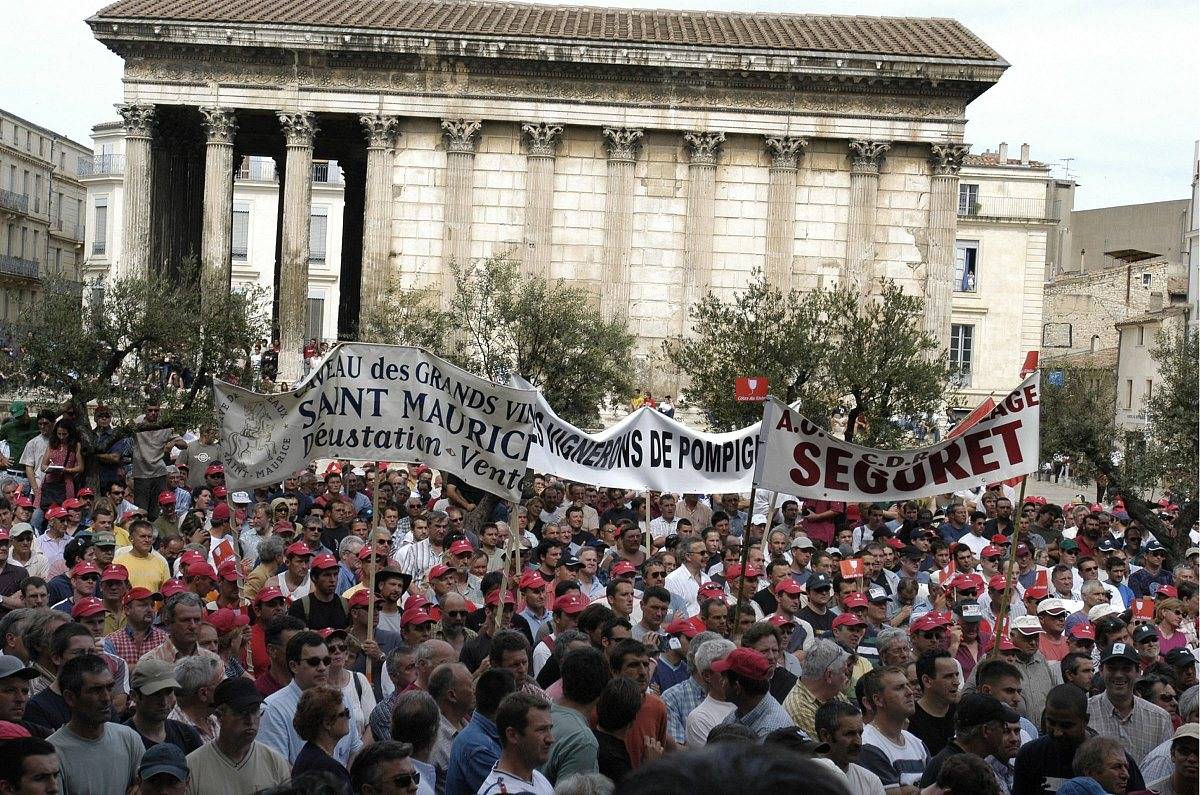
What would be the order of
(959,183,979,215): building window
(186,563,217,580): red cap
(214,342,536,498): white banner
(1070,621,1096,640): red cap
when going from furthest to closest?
(959,183,979,215): building window, (214,342,536,498): white banner, (186,563,217,580): red cap, (1070,621,1096,640): red cap

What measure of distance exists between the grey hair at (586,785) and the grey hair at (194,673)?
2.66m

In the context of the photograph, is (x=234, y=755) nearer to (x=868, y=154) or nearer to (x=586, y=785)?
(x=586, y=785)

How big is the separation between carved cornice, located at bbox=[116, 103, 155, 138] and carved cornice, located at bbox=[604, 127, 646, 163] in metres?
11.6

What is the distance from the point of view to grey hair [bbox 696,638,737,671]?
9.18 meters

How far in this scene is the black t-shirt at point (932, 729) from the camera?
9320mm

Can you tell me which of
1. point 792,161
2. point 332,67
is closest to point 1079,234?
point 792,161

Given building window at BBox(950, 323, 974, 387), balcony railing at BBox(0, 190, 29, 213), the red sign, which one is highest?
balcony railing at BBox(0, 190, 29, 213)

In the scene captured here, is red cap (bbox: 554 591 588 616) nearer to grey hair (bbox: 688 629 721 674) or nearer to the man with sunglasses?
grey hair (bbox: 688 629 721 674)

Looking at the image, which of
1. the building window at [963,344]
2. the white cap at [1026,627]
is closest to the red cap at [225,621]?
the white cap at [1026,627]

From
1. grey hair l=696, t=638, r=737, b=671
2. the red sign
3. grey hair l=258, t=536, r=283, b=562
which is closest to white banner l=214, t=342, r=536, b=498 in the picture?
grey hair l=258, t=536, r=283, b=562

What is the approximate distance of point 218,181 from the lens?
43.4 m

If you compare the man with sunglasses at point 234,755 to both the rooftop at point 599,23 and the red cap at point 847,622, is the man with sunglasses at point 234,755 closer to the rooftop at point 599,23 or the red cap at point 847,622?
the red cap at point 847,622

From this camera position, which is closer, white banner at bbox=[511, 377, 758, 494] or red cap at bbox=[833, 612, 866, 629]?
red cap at bbox=[833, 612, 866, 629]

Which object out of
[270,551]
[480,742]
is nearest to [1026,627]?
[480,742]
